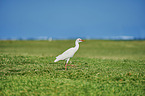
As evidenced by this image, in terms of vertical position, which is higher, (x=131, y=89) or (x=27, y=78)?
(x=27, y=78)

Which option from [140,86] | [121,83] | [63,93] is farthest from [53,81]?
[140,86]

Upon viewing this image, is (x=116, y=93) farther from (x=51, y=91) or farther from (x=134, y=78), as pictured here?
(x=51, y=91)

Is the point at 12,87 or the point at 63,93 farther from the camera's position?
the point at 12,87

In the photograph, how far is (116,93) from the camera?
8.87m

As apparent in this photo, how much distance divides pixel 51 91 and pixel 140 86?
16.1 feet

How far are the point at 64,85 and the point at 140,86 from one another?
13.8ft

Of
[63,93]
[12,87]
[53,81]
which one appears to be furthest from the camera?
[53,81]

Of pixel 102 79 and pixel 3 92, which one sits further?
pixel 102 79

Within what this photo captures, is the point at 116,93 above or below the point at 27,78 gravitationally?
below

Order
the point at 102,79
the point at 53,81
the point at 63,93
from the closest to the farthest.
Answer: the point at 63,93 → the point at 53,81 → the point at 102,79

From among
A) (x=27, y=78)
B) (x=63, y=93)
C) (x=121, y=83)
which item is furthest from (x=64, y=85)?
(x=121, y=83)

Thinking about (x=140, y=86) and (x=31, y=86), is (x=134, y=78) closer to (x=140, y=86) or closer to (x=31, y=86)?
(x=140, y=86)

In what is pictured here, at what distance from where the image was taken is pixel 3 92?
345 inches

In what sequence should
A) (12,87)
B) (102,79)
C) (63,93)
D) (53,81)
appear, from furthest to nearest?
(102,79) < (53,81) < (12,87) < (63,93)
